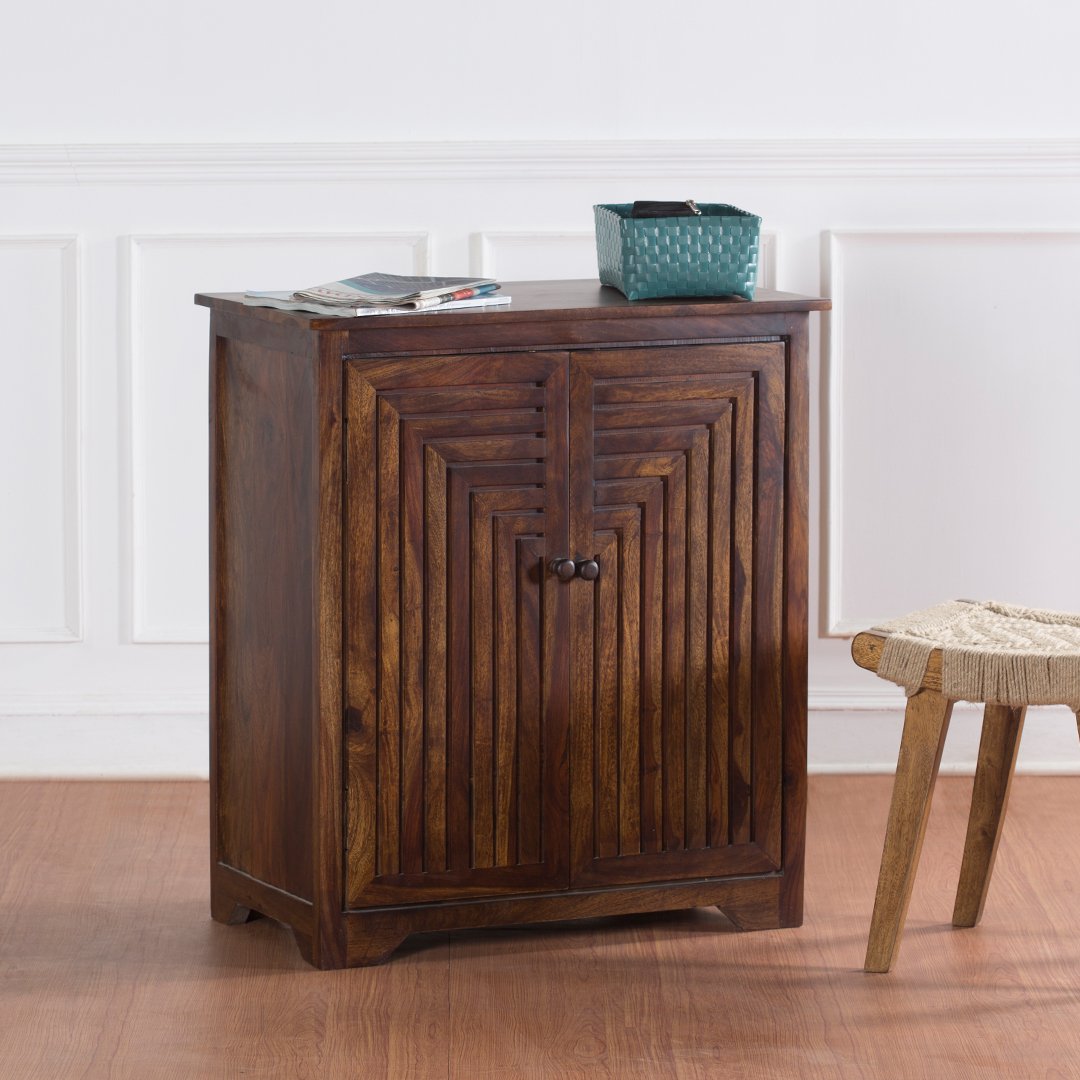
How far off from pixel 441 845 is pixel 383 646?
0.28 metres

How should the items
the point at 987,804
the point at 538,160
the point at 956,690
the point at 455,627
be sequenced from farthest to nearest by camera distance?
the point at 538,160, the point at 987,804, the point at 455,627, the point at 956,690

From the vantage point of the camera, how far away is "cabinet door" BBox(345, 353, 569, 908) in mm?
2156

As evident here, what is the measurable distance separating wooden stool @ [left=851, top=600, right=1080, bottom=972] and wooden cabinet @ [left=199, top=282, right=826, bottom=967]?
0.19m

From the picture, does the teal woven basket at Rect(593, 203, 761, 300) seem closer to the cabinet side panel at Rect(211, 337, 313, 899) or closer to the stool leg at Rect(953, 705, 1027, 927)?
the cabinet side panel at Rect(211, 337, 313, 899)

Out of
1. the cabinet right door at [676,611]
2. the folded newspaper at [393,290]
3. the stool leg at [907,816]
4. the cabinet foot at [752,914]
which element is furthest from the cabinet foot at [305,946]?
the folded newspaper at [393,290]

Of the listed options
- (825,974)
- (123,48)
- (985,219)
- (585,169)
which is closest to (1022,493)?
(985,219)

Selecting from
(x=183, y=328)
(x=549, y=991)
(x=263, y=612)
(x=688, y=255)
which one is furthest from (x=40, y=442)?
(x=549, y=991)

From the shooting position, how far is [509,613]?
2.23m

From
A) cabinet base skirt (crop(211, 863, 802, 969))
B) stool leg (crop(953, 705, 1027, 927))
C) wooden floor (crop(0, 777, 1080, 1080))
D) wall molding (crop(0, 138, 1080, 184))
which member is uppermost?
wall molding (crop(0, 138, 1080, 184))

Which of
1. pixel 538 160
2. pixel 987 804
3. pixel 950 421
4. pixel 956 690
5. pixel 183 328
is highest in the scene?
pixel 538 160

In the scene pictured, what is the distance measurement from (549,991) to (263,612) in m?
0.62

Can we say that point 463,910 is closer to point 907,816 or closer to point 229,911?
point 229,911

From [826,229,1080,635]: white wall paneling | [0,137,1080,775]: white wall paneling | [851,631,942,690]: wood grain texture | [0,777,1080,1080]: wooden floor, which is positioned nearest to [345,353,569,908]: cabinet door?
[0,777,1080,1080]: wooden floor

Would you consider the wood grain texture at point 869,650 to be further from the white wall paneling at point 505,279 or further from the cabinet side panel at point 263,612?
the white wall paneling at point 505,279
